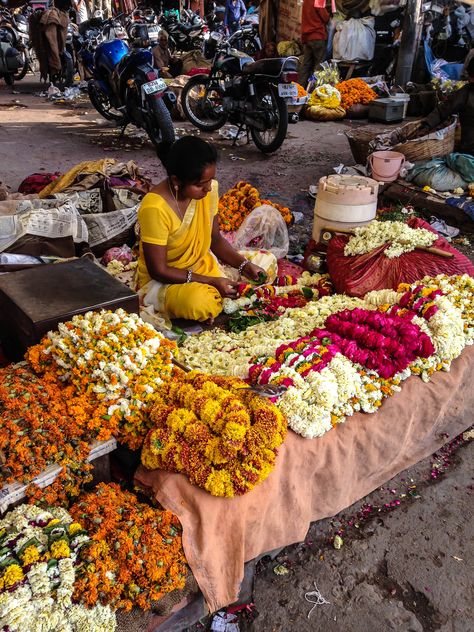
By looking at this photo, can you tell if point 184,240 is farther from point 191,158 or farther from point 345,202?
point 345,202

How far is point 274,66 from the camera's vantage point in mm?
Result: 6734

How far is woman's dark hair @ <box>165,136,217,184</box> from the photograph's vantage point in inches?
119

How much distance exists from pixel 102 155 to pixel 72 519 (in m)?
6.53

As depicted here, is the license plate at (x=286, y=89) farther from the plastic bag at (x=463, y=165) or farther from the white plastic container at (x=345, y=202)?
the white plastic container at (x=345, y=202)

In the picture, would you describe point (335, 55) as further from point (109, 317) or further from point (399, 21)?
point (109, 317)

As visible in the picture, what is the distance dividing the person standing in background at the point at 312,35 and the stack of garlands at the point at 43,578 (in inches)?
460

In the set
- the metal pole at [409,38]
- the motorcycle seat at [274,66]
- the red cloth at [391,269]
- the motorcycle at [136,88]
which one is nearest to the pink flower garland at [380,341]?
the red cloth at [391,269]

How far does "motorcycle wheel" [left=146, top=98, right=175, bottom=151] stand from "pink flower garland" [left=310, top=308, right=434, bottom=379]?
15.0 ft

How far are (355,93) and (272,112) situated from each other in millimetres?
4005

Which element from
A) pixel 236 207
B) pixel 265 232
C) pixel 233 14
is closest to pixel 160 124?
pixel 236 207

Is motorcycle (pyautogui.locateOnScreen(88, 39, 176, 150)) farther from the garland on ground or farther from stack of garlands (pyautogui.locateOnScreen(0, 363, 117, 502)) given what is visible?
stack of garlands (pyautogui.locateOnScreen(0, 363, 117, 502))

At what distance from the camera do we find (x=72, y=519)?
1.86 meters

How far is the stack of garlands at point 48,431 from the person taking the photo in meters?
1.87

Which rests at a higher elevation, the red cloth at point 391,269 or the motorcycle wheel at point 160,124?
the motorcycle wheel at point 160,124
